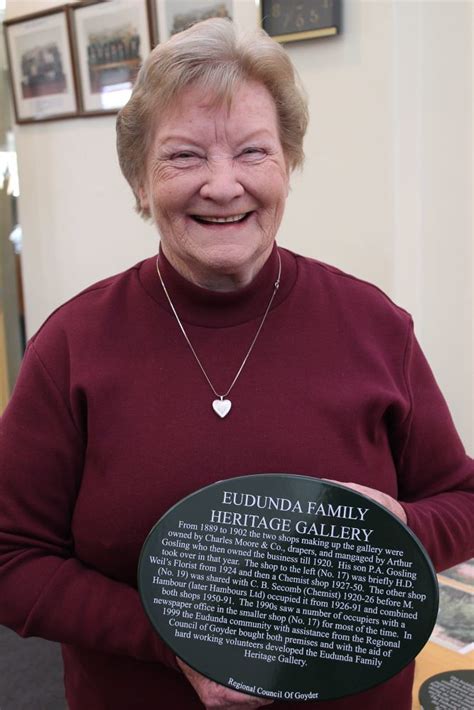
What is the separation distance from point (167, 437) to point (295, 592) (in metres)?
0.29

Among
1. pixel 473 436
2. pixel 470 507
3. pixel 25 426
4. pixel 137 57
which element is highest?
pixel 137 57

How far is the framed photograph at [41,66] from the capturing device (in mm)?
2984

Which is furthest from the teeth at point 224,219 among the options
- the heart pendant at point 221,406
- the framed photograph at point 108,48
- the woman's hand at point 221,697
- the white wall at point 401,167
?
the framed photograph at point 108,48

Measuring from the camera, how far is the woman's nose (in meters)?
1.05

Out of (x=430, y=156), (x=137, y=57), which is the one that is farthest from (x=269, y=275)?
(x=137, y=57)

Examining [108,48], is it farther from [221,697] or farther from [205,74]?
[221,697]

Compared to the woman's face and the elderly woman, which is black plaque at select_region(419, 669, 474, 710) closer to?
the elderly woman

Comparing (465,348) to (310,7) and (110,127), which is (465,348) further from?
(110,127)

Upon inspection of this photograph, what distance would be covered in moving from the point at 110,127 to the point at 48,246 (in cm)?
57

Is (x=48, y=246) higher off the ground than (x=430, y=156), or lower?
lower

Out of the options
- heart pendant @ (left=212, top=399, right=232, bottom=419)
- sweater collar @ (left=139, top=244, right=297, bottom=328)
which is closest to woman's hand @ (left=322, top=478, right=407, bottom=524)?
heart pendant @ (left=212, top=399, right=232, bottom=419)

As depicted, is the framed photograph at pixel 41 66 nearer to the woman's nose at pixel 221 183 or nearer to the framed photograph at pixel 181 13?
the framed photograph at pixel 181 13

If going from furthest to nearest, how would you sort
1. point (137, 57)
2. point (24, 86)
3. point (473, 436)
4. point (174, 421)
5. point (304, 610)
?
point (24, 86), point (137, 57), point (473, 436), point (174, 421), point (304, 610)

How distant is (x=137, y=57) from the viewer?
9.08 feet
